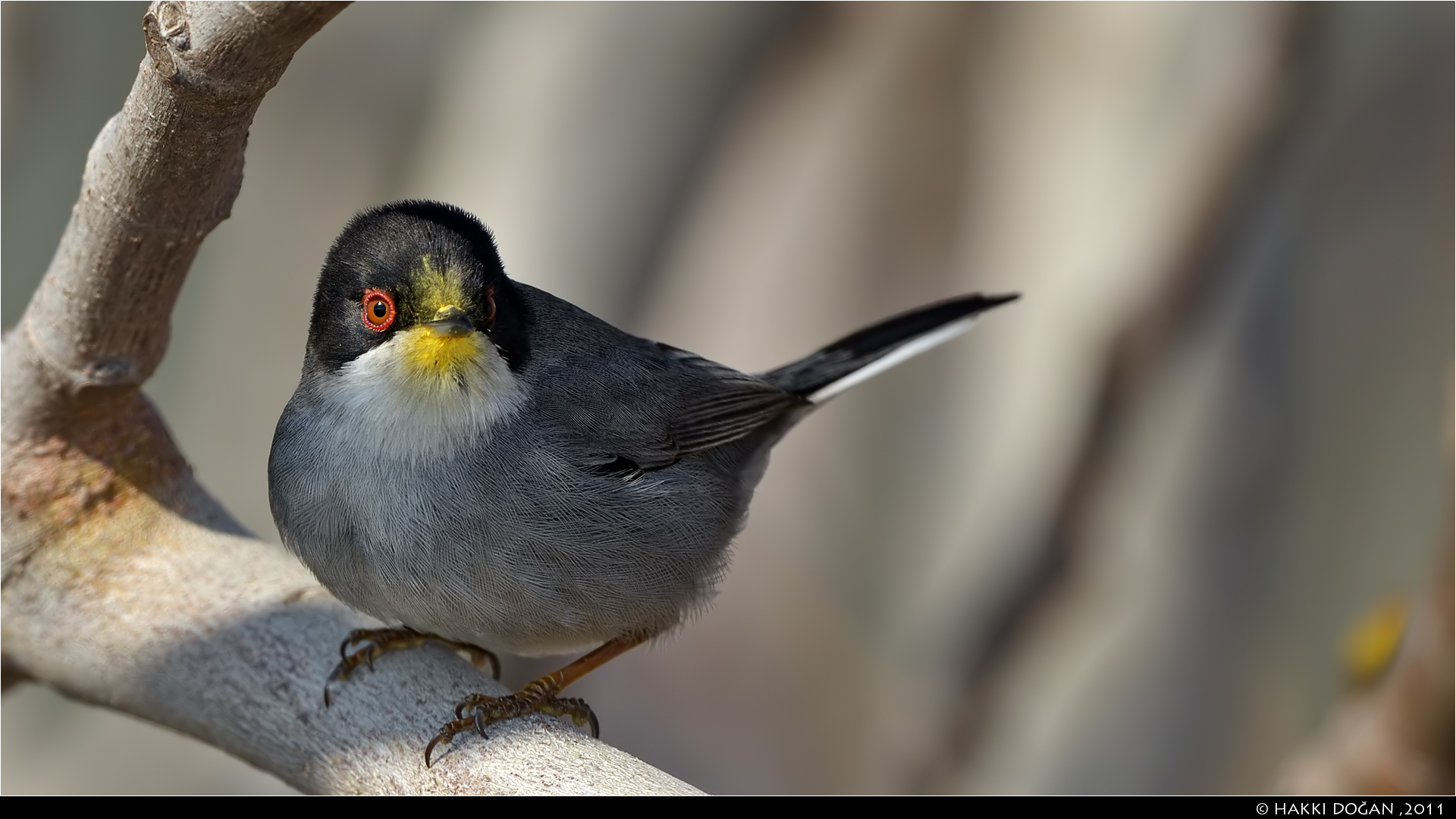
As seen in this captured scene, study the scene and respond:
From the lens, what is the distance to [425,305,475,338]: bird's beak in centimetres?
239

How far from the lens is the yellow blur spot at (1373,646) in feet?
12.8

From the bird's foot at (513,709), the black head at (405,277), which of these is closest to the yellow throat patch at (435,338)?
the black head at (405,277)

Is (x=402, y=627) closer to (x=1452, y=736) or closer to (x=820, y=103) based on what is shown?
(x=1452, y=736)

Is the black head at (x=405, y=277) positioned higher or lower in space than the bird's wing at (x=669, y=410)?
higher

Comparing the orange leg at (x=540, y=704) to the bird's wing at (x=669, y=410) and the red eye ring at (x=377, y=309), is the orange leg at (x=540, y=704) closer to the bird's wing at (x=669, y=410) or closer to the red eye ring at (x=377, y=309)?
the bird's wing at (x=669, y=410)

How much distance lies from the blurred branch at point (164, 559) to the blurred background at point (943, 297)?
2.19 meters

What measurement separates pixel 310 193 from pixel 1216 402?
4.98 m

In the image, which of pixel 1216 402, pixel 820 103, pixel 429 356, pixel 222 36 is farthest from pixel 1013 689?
pixel 222 36

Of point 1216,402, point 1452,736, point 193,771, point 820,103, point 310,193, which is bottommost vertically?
point 193,771

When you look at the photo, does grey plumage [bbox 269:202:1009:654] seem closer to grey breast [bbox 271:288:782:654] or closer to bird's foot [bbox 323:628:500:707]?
grey breast [bbox 271:288:782:654]

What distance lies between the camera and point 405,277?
7.97ft

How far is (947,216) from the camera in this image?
6625mm

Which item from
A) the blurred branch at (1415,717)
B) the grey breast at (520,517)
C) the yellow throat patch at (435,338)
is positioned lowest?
the blurred branch at (1415,717)

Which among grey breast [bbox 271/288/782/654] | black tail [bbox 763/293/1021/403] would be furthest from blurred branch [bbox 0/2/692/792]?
black tail [bbox 763/293/1021/403]
